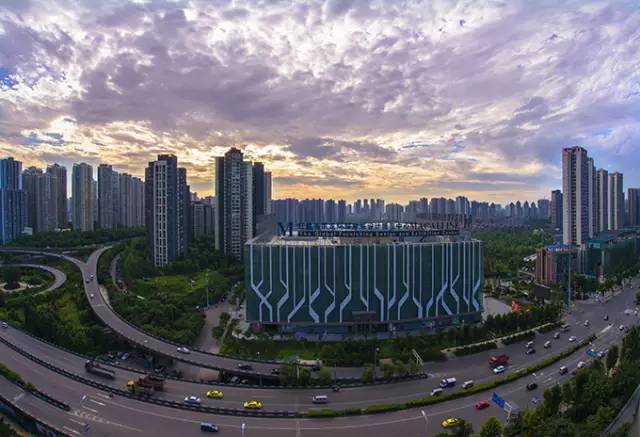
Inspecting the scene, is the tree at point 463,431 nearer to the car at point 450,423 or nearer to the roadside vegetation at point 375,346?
the car at point 450,423

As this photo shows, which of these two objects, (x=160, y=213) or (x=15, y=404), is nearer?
(x=15, y=404)

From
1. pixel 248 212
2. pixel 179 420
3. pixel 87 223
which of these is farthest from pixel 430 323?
pixel 87 223

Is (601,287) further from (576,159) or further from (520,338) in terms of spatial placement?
(520,338)

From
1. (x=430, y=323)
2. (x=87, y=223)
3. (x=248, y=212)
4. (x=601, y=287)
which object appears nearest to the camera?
(x=430, y=323)

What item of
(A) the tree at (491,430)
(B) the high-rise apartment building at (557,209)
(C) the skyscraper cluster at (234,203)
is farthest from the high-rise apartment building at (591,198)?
(A) the tree at (491,430)

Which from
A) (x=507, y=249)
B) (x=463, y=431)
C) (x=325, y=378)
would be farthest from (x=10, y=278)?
(x=507, y=249)

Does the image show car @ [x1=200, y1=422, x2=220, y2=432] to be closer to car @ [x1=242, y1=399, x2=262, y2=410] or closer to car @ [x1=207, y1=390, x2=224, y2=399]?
car @ [x1=242, y1=399, x2=262, y2=410]

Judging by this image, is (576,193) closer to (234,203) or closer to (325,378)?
(234,203)
